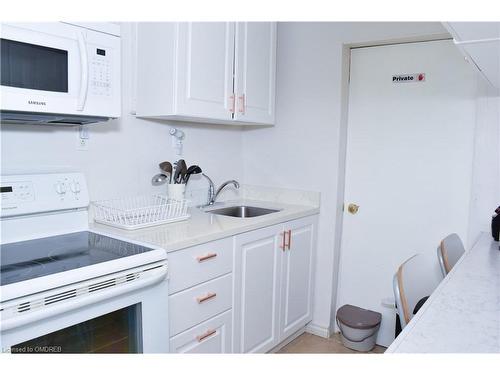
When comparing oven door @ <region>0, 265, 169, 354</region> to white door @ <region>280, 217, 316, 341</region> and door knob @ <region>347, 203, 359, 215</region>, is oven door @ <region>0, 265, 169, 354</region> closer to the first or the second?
white door @ <region>280, 217, 316, 341</region>

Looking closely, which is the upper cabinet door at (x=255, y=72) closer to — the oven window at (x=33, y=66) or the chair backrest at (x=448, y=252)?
the oven window at (x=33, y=66)

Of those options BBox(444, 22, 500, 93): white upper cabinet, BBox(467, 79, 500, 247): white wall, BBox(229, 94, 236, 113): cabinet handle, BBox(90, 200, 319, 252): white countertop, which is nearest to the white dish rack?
BBox(90, 200, 319, 252): white countertop

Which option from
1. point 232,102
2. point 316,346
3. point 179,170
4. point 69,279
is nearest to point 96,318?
point 69,279

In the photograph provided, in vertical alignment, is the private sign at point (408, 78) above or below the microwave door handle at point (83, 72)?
above

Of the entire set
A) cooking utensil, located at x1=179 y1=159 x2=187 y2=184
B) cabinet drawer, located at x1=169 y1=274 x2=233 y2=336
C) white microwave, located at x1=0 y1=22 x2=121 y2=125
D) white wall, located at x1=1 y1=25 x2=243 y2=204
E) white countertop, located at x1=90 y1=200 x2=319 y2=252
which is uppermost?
white microwave, located at x1=0 y1=22 x2=121 y2=125

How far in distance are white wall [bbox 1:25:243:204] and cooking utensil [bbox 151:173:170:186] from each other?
3 centimetres

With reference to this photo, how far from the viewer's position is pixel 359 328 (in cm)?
249

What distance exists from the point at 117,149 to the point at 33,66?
726mm

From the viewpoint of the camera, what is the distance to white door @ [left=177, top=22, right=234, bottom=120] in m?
1.99

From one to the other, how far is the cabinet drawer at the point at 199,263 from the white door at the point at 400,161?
110 cm

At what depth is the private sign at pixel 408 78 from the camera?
2410mm

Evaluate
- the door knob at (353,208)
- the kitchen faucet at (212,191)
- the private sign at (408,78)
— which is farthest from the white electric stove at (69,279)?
the private sign at (408,78)
